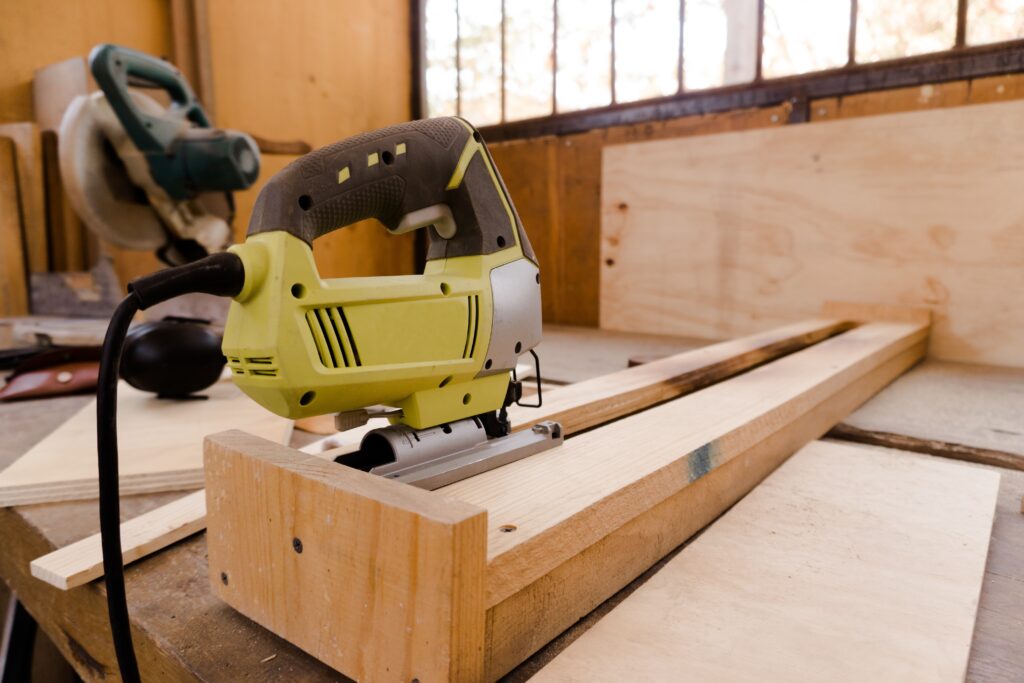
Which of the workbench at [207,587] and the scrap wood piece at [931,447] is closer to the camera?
the workbench at [207,587]

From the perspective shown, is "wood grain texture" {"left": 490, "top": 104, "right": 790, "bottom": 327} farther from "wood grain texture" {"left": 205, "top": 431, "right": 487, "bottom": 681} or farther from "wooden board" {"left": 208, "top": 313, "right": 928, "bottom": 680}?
"wood grain texture" {"left": 205, "top": 431, "right": 487, "bottom": 681}

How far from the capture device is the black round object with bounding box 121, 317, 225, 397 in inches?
43.6

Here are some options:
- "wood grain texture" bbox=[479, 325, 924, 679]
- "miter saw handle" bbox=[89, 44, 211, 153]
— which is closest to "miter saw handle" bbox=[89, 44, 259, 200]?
"miter saw handle" bbox=[89, 44, 211, 153]

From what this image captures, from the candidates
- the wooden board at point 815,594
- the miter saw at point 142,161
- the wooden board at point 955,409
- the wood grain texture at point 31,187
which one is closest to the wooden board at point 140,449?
the wooden board at point 815,594

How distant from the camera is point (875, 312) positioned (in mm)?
1859

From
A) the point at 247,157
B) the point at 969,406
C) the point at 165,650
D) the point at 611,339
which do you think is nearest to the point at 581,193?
the point at 611,339

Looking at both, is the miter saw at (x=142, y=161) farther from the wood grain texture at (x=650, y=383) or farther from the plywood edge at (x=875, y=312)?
the plywood edge at (x=875, y=312)

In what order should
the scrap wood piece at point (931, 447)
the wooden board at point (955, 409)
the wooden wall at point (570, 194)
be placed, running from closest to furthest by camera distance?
the scrap wood piece at point (931, 447) < the wooden board at point (955, 409) < the wooden wall at point (570, 194)

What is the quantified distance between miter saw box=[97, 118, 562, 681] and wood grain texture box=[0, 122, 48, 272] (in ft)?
6.29

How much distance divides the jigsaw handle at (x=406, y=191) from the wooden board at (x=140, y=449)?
18.5 inches

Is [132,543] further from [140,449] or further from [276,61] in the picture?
[276,61]

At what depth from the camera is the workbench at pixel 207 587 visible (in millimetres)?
492

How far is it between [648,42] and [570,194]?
0.60 m

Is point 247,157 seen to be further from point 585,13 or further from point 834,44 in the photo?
point 834,44
